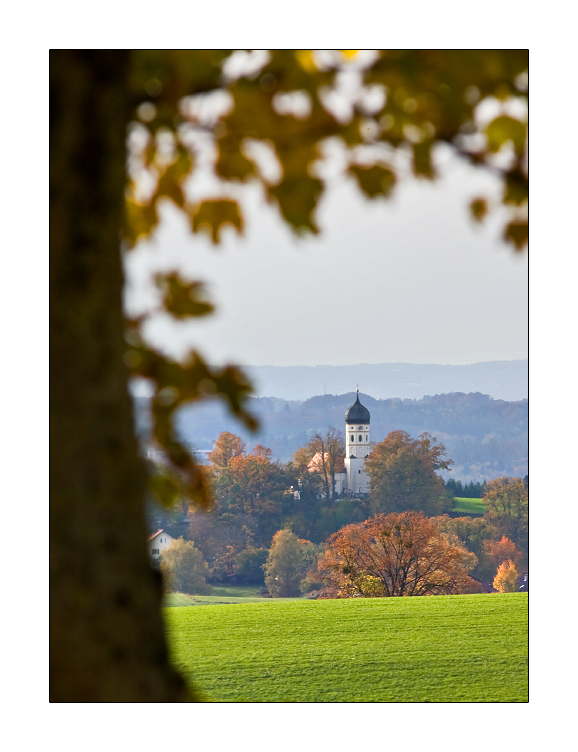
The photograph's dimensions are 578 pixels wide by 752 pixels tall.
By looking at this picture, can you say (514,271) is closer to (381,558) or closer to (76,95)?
(381,558)

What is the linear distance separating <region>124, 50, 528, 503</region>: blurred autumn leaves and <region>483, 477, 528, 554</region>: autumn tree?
1.30 meters

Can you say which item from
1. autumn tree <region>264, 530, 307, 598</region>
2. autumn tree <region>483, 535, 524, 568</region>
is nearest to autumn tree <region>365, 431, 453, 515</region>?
autumn tree <region>483, 535, 524, 568</region>

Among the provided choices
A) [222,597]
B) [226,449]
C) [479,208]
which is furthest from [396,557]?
[479,208]

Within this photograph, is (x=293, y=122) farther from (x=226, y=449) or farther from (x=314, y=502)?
(x=314, y=502)

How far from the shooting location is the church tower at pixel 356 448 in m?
3.03

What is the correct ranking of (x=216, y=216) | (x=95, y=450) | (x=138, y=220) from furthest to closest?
(x=216, y=216)
(x=138, y=220)
(x=95, y=450)

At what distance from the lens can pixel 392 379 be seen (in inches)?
119

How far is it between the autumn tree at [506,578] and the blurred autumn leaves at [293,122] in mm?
1382

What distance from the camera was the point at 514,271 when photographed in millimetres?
3047

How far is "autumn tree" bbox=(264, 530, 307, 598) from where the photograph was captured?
302cm

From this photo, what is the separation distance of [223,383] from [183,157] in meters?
1.01

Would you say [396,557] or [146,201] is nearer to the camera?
[146,201]

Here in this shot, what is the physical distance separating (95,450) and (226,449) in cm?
195
